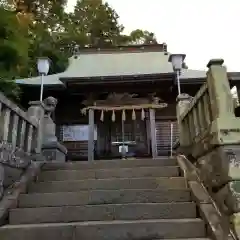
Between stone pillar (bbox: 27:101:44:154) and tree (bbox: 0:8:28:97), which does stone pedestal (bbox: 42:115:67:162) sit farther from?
tree (bbox: 0:8:28:97)

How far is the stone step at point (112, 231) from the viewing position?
3756 millimetres

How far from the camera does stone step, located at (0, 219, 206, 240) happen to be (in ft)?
12.3

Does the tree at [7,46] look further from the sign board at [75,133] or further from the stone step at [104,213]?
the stone step at [104,213]

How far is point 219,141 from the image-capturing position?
12.6 ft

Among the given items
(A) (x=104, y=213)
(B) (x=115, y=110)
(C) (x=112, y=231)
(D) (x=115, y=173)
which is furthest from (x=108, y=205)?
(B) (x=115, y=110)

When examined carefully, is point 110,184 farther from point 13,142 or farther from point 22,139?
point 22,139

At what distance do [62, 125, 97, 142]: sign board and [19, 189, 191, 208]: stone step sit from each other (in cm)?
798

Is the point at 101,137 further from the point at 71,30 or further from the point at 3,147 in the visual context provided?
the point at 71,30

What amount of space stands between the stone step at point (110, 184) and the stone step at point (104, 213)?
0.62 metres

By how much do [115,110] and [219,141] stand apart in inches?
336

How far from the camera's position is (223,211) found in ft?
12.4

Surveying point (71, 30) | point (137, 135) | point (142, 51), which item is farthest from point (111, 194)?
point (71, 30)

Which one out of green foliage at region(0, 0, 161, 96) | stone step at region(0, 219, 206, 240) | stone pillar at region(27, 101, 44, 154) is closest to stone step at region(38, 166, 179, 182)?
stone pillar at region(27, 101, 44, 154)

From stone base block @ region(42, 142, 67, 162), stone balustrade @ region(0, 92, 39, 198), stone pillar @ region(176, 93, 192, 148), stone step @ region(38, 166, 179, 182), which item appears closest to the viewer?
stone balustrade @ region(0, 92, 39, 198)
